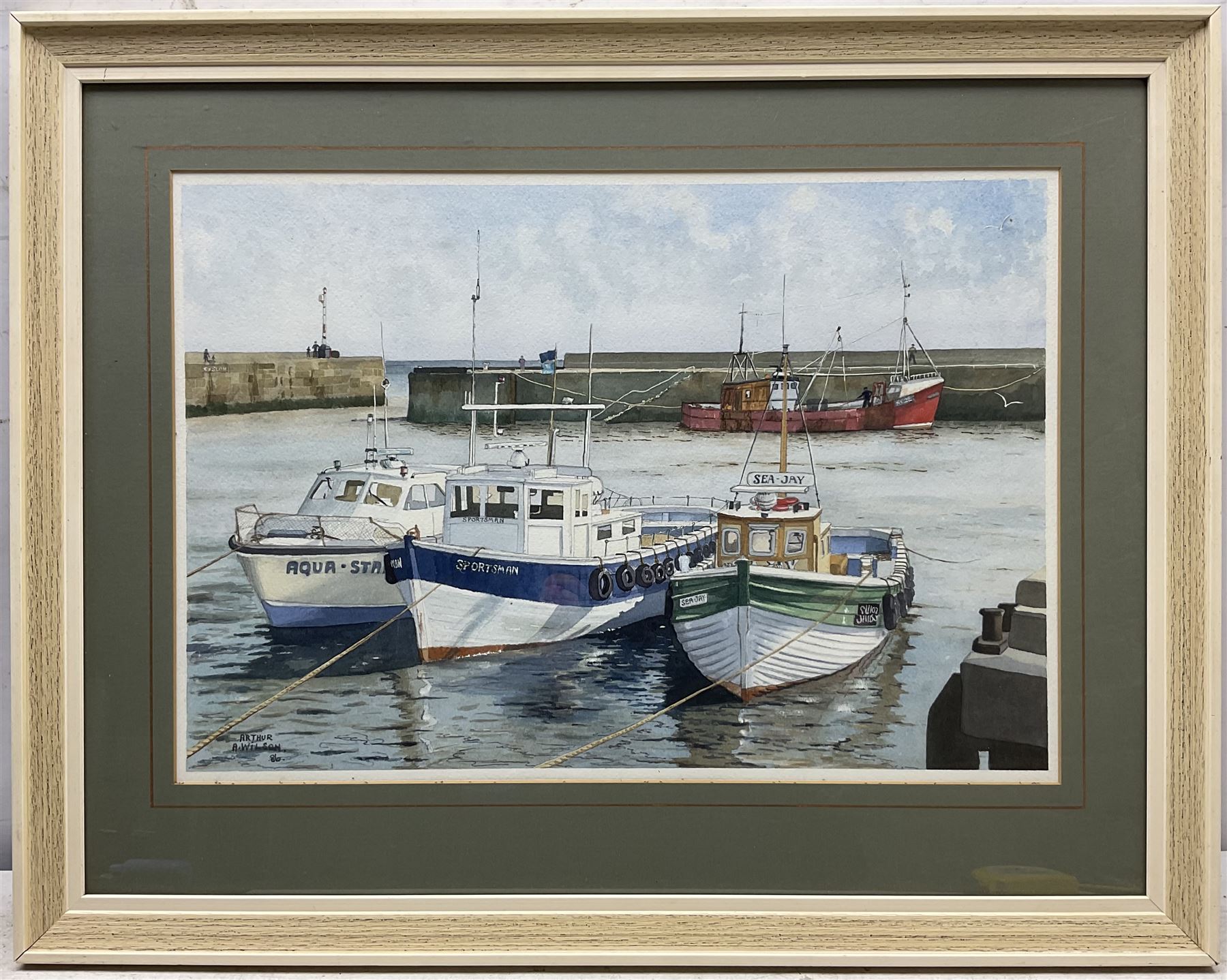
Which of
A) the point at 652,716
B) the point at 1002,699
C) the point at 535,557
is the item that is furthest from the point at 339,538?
the point at 1002,699

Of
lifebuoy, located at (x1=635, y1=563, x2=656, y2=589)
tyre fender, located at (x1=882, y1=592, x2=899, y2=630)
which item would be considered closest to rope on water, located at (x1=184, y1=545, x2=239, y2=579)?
lifebuoy, located at (x1=635, y1=563, x2=656, y2=589)

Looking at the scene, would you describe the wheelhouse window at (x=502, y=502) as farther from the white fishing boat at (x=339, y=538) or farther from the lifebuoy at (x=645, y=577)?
the lifebuoy at (x=645, y=577)

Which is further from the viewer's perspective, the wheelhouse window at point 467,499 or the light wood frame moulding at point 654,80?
the wheelhouse window at point 467,499

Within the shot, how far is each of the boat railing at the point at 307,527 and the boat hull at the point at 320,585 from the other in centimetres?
2

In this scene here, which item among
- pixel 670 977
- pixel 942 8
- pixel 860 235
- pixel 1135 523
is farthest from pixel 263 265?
pixel 1135 523

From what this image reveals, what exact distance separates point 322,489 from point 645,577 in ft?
1.51

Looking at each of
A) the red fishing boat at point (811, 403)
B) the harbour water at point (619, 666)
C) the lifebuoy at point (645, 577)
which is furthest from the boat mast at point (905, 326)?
the lifebuoy at point (645, 577)

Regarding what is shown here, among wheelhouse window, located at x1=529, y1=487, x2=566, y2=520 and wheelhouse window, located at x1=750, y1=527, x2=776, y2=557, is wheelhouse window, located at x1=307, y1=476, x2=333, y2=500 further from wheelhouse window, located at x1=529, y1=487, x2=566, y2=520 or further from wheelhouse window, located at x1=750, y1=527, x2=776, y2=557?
wheelhouse window, located at x1=750, y1=527, x2=776, y2=557

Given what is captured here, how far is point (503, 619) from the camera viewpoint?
1.28m

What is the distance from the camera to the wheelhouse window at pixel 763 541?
1254mm

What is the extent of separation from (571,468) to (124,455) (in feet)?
1.98

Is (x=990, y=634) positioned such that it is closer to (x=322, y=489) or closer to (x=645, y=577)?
(x=645, y=577)

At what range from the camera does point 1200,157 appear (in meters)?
1.20

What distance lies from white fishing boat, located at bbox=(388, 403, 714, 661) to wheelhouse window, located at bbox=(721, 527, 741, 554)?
2cm
